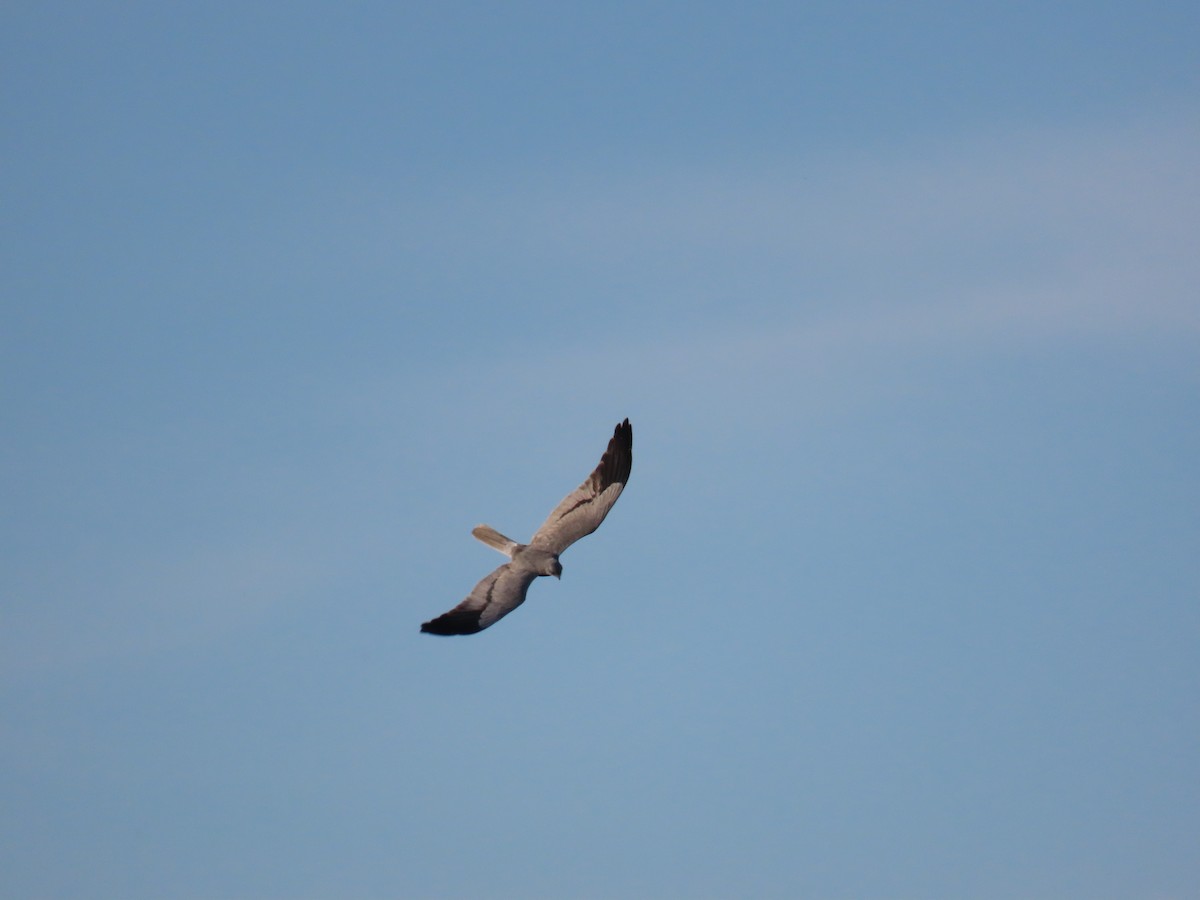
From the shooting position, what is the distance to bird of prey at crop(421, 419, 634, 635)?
43.1 meters

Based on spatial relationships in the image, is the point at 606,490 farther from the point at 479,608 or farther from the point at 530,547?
the point at 479,608

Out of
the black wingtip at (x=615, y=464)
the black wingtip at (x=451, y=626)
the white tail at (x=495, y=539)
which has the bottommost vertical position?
the black wingtip at (x=451, y=626)

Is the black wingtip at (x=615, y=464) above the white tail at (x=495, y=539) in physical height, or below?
above

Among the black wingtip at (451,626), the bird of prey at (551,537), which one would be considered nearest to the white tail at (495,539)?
the bird of prey at (551,537)

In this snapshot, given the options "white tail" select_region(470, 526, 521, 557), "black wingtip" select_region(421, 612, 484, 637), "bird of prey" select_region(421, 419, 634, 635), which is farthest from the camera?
"white tail" select_region(470, 526, 521, 557)

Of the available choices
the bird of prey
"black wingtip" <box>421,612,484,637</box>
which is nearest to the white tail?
the bird of prey

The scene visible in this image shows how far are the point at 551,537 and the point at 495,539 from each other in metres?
1.59

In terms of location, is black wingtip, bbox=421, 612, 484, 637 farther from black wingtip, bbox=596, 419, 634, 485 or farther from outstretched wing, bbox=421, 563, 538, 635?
black wingtip, bbox=596, 419, 634, 485

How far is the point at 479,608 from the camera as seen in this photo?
140 feet

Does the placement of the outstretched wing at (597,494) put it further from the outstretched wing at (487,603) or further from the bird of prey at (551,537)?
the outstretched wing at (487,603)

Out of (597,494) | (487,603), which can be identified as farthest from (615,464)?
(487,603)

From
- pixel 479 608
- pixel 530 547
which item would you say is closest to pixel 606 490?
pixel 530 547

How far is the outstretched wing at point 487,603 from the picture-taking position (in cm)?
4169

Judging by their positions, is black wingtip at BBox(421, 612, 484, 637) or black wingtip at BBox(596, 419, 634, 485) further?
black wingtip at BBox(596, 419, 634, 485)
